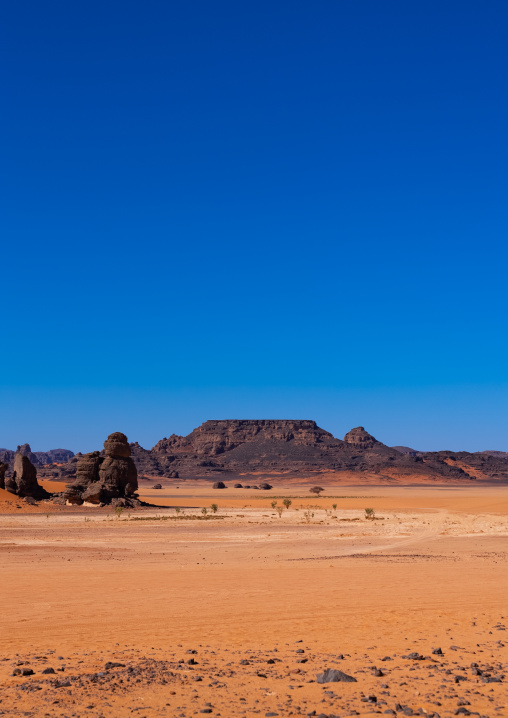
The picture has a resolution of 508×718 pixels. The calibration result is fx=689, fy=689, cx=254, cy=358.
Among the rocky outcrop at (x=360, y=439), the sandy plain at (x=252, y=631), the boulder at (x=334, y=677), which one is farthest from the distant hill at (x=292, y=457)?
the boulder at (x=334, y=677)

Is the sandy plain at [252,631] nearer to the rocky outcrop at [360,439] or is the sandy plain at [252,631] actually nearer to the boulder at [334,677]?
the boulder at [334,677]

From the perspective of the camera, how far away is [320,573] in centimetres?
1741

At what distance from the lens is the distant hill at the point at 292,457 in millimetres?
140125

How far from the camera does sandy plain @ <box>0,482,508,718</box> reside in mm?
7348

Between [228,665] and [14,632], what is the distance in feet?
12.2

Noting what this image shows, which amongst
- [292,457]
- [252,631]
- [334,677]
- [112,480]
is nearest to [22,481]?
[112,480]

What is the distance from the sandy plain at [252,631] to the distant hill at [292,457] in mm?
93712

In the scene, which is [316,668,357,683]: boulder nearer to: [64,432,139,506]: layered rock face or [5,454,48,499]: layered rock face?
[64,432,139,506]: layered rock face

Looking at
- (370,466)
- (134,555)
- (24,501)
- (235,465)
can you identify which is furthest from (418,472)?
(134,555)

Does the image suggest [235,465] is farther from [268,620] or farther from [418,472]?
[268,620]

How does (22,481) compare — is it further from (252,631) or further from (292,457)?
(292,457)

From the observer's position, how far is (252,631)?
420 inches

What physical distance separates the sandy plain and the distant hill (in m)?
93.7

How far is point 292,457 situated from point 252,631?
147 meters
